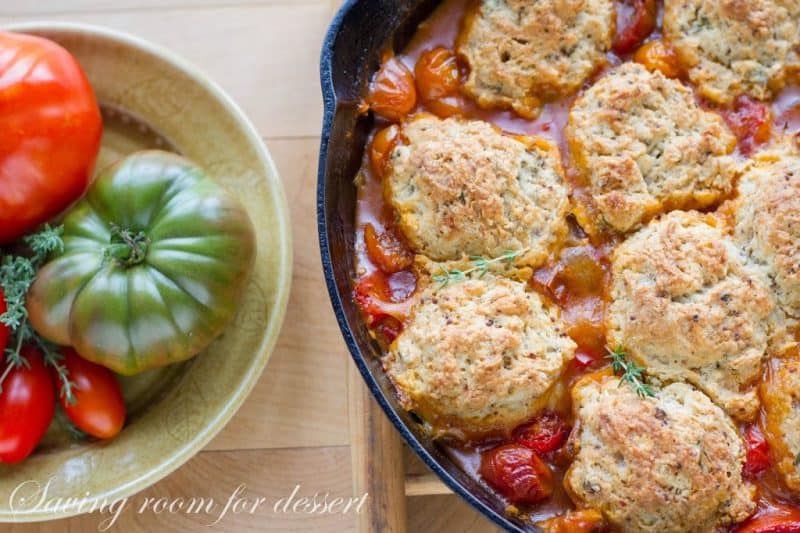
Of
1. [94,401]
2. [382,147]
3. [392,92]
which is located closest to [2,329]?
[94,401]

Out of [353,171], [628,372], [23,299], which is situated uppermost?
[353,171]

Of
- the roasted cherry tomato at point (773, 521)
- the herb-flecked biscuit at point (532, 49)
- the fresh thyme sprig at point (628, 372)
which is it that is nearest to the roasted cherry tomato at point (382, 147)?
the herb-flecked biscuit at point (532, 49)

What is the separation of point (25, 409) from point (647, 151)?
2115mm

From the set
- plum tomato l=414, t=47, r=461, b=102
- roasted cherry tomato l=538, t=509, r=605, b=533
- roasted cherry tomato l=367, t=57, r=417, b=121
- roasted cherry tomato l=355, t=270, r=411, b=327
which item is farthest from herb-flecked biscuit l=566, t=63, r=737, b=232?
roasted cherry tomato l=538, t=509, r=605, b=533

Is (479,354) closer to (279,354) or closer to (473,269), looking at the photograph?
(473,269)

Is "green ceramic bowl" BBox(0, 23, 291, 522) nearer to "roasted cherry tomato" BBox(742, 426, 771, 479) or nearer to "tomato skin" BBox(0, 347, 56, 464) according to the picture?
"tomato skin" BBox(0, 347, 56, 464)

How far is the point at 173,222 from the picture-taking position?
9.14 feet

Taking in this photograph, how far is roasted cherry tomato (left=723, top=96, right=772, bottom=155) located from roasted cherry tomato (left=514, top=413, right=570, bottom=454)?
3.41ft

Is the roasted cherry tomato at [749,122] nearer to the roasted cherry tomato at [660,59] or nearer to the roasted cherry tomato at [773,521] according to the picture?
the roasted cherry tomato at [660,59]

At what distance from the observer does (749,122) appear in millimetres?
2746

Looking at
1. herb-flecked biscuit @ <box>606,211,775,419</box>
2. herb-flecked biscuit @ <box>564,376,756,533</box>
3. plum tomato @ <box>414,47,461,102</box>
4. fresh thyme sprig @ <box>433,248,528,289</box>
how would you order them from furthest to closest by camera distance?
plum tomato @ <box>414,47,461,102</box> < fresh thyme sprig @ <box>433,248,528,289</box> < herb-flecked biscuit @ <box>606,211,775,419</box> < herb-flecked biscuit @ <box>564,376,756,533</box>

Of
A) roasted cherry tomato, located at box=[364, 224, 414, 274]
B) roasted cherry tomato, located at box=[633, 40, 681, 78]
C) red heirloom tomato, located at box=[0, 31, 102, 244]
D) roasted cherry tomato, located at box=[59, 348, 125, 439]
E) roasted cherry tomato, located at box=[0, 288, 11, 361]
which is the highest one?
roasted cherry tomato, located at box=[633, 40, 681, 78]

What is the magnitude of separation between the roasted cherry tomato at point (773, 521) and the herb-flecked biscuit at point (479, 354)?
667mm

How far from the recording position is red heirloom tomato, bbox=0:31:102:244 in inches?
110
